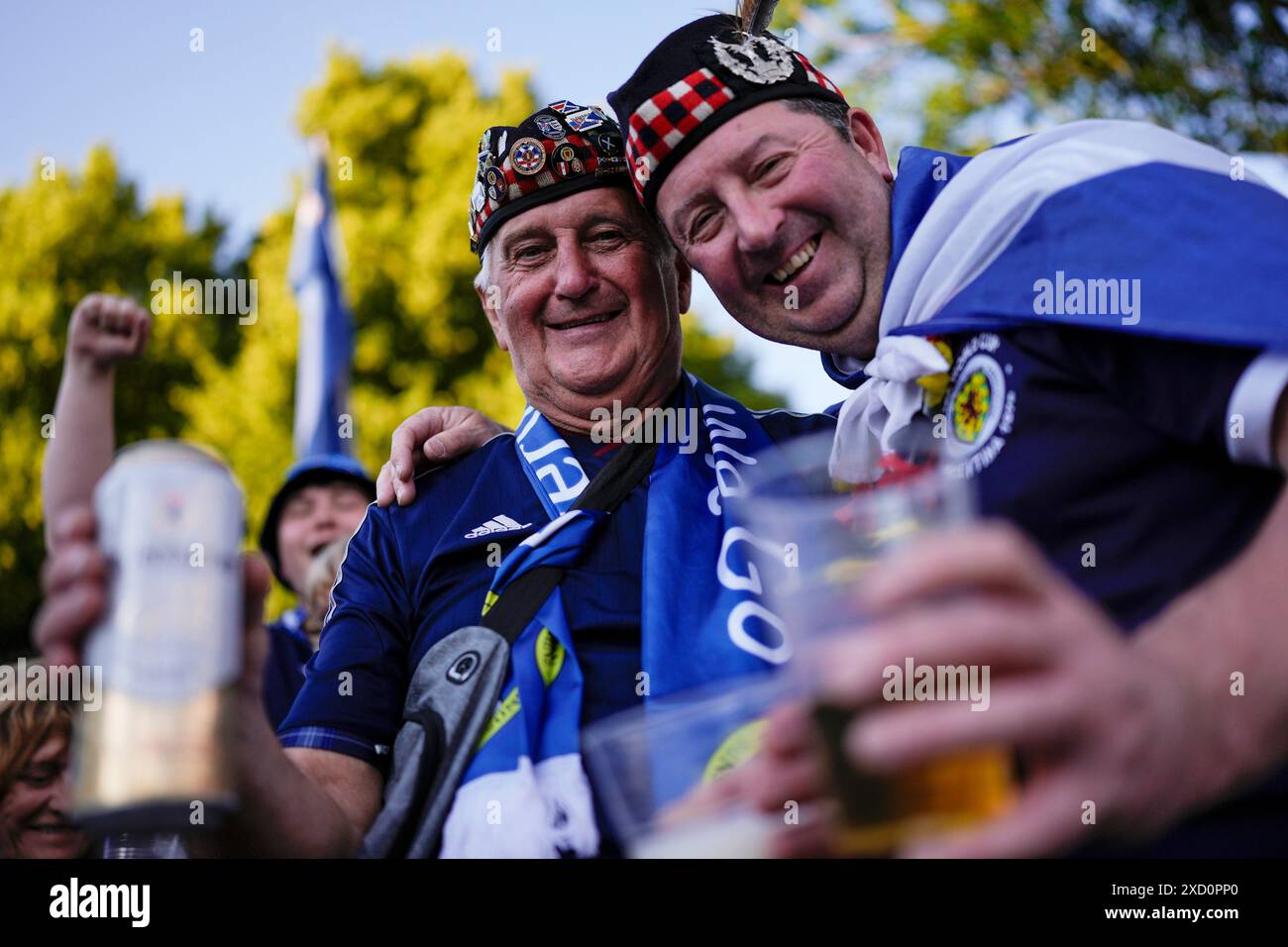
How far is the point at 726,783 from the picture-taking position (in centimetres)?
120

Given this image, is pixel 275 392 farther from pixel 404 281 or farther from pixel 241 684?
pixel 241 684

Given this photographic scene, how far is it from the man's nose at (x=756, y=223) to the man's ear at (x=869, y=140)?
32 cm

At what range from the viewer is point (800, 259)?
7.27ft

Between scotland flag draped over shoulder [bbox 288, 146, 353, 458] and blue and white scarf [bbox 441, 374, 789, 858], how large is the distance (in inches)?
261

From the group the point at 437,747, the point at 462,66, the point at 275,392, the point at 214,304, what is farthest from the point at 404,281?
the point at 437,747

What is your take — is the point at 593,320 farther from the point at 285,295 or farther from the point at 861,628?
the point at 285,295

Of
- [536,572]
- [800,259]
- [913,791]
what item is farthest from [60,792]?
[913,791]

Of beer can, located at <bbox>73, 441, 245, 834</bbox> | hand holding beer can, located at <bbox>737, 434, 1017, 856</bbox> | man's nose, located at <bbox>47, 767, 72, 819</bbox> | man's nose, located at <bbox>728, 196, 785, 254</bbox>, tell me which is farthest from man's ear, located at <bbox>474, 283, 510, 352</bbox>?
hand holding beer can, located at <bbox>737, 434, 1017, 856</bbox>

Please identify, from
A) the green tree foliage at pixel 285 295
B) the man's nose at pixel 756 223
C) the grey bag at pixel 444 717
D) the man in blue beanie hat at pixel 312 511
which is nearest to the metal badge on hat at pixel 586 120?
the man's nose at pixel 756 223

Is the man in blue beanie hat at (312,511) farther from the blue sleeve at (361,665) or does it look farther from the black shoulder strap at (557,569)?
the black shoulder strap at (557,569)

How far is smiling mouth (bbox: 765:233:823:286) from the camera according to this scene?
2.21 meters

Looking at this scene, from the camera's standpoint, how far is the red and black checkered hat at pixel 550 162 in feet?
8.44

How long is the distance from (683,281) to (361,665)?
1.23 metres

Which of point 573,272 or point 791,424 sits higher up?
point 573,272
